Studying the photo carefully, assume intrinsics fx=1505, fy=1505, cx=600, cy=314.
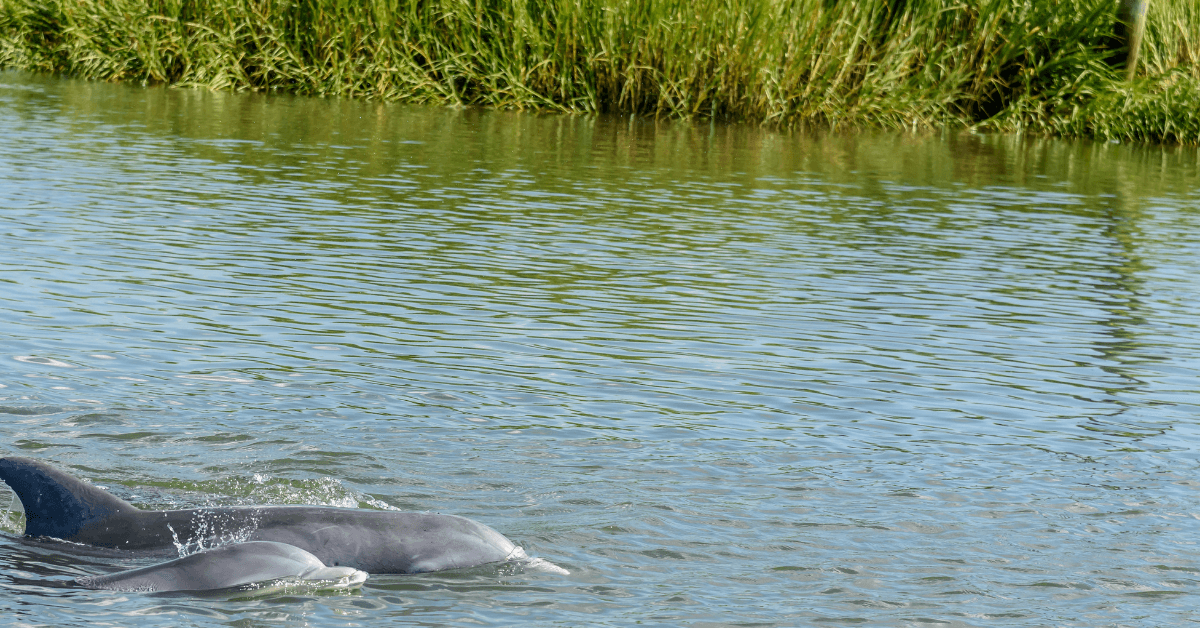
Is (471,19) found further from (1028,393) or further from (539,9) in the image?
(1028,393)

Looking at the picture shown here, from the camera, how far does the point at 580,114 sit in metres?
20.5

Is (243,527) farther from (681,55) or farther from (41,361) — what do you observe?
(681,55)

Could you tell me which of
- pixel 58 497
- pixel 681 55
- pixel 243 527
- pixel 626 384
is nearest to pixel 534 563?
pixel 243 527

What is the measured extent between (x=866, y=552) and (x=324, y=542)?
6.01ft

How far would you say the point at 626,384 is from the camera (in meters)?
7.19

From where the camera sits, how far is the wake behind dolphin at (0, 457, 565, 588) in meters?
4.67

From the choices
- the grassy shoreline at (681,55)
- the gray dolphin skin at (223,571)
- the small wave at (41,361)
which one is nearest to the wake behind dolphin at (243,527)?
the gray dolphin skin at (223,571)

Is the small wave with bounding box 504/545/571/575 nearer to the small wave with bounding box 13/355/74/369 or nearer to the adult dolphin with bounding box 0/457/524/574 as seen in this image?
the adult dolphin with bounding box 0/457/524/574

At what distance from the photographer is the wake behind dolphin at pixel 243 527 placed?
4672 millimetres

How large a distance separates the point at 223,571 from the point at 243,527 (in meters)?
0.27

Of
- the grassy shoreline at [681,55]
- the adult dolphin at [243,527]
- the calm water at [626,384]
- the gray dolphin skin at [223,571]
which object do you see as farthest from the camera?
the grassy shoreline at [681,55]

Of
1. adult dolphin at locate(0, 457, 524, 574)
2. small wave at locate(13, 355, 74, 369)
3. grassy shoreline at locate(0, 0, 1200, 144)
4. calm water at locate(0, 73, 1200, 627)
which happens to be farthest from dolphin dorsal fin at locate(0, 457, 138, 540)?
grassy shoreline at locate(0, 0, 1200, 144)

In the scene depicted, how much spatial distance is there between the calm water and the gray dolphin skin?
0.20ft

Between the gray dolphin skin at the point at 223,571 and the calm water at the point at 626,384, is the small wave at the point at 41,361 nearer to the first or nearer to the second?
the calm water at the point at 626,384
